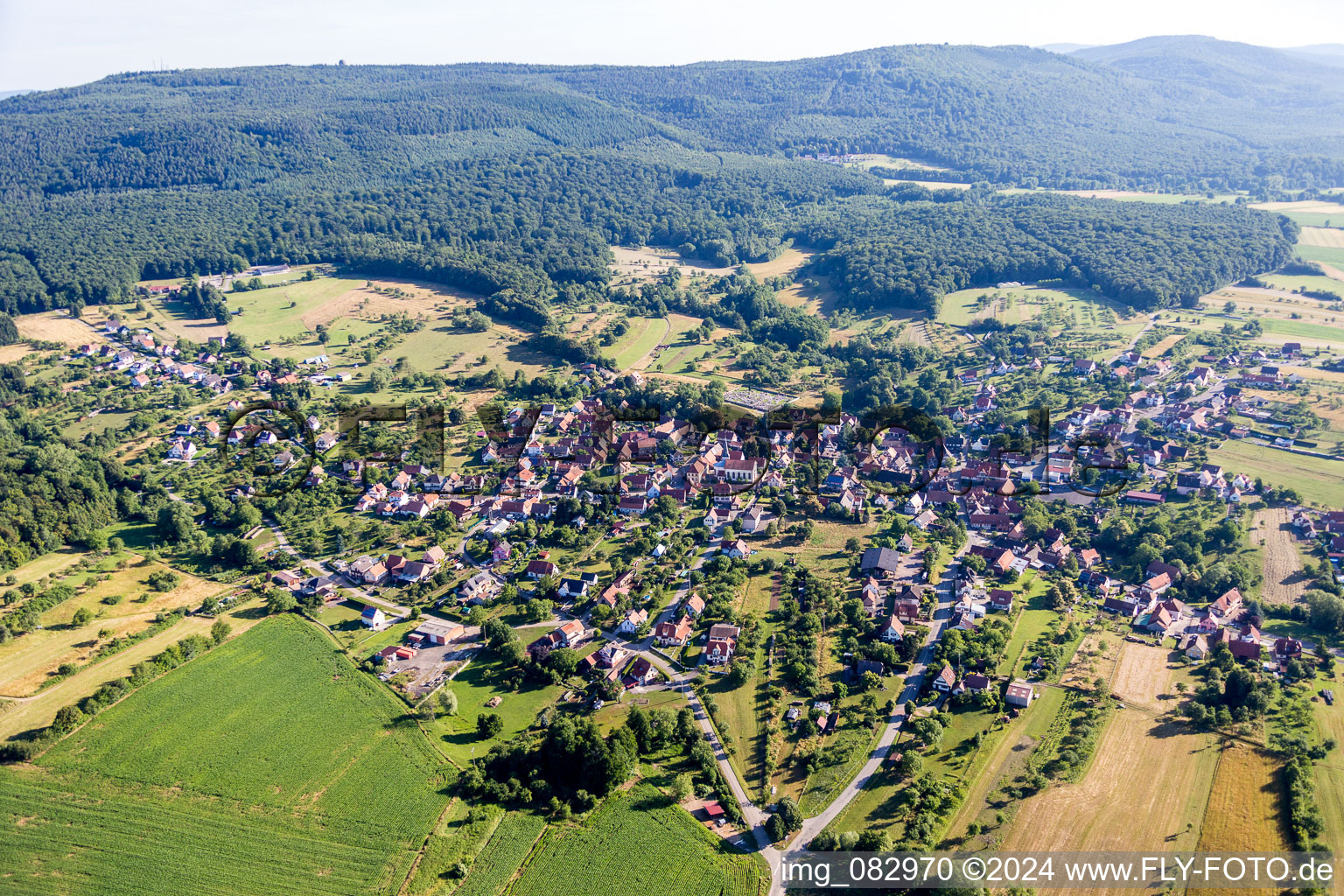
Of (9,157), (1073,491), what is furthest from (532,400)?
(9,157)

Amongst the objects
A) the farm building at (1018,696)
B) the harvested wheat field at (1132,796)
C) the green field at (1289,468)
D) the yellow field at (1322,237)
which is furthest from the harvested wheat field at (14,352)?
the yellow field at (1322,237)

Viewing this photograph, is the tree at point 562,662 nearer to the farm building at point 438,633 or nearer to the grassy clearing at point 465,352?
the farm building at point 438,633

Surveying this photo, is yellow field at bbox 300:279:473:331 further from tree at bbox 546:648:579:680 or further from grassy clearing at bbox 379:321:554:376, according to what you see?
tree at bbox 546:648:579:680

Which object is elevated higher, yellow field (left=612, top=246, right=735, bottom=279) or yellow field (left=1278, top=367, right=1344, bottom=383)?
yellow field (left=612, top=246, right=735, bottom=279)

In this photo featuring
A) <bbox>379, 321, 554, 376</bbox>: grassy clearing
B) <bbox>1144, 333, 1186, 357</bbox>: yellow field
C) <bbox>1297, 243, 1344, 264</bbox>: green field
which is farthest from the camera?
<bbox>1297, 243, 1344, 264</bbox>: green field

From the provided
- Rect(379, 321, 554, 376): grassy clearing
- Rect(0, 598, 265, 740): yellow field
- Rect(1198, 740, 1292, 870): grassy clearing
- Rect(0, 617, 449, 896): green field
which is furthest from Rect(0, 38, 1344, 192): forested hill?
Rect(1198, 740, 1292, 870): grassy clearing

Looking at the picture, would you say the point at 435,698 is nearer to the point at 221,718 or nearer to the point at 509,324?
the point at 221,718
